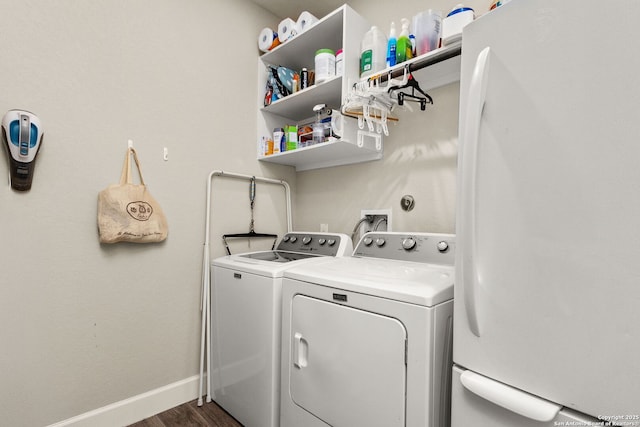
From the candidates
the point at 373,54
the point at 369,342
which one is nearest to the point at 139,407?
the point at 369,342

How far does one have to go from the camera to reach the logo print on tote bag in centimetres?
165

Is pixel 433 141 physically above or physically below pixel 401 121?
below

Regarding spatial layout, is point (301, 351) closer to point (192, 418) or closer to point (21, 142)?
point (192, 418)

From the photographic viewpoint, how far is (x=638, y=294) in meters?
0.55

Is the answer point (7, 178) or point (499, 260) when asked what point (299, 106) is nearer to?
point (7, 178)

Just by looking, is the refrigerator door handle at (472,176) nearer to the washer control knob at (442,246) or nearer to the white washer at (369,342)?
the white washer at (369,342)

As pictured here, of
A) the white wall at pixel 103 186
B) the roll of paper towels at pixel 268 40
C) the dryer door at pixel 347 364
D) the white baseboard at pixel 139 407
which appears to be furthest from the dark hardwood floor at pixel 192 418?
the roll of paper towels at pixel 268 40

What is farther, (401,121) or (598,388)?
(401,121)

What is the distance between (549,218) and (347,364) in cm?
80

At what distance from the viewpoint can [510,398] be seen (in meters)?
0.70

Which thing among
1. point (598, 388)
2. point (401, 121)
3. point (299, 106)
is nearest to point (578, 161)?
point (598, 388)

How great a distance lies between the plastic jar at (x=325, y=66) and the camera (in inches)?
72.2

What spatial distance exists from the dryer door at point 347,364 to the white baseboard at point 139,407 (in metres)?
1.02

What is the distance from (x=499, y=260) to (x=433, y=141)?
1.16 m
